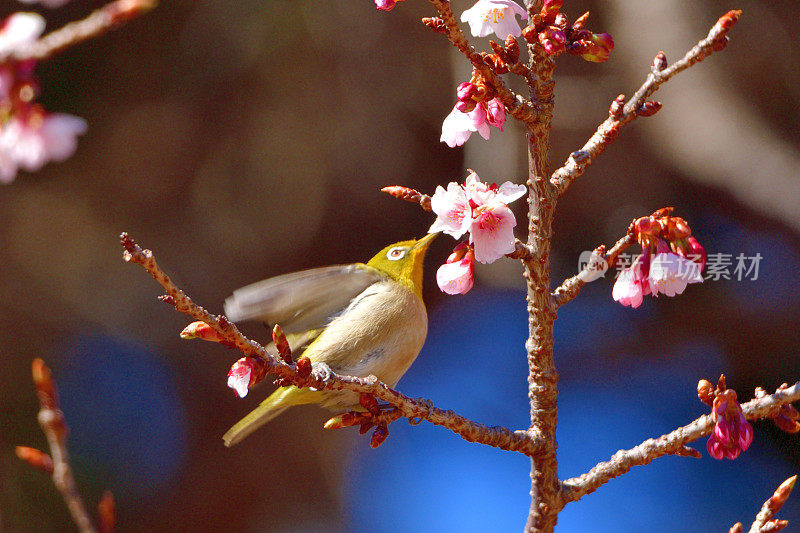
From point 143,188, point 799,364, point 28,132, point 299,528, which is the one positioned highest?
point 143,188

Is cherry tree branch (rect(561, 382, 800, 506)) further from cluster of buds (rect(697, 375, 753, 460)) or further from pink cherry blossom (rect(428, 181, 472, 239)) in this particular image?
pink cherry blossom (rect(428, 181, 472, 239))

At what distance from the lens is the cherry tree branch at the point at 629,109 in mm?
1162

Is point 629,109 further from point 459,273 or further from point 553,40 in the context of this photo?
point 459,273

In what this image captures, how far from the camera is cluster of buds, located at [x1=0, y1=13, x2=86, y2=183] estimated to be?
2.70ft

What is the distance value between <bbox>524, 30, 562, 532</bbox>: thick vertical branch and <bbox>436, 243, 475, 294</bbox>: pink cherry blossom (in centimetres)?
9

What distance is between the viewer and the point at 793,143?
3.24 m

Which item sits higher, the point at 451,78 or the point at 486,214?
the point at 451,78

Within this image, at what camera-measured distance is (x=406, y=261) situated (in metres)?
1.95

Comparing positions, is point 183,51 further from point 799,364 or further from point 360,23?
point 799,364

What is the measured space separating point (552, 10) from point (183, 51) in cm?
252

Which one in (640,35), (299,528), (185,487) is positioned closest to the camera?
(640,35)

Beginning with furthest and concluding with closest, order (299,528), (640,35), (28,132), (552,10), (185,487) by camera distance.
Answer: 1. (299,528)
2. (185,487)
3. (640,35)
4. (552,10)
5. (28,132)

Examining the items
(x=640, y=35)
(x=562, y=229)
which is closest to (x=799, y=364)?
(x=562, y=229)

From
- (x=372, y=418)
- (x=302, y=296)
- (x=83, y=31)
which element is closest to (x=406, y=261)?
(x=302, y=296)
